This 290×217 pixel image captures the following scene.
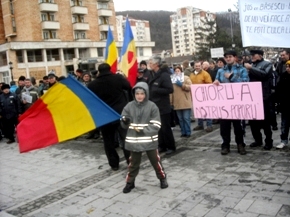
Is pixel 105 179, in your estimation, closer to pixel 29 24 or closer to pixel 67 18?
pixel 29 24

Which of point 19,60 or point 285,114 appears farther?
point 19,60

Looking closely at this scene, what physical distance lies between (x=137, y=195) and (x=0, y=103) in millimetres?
7581

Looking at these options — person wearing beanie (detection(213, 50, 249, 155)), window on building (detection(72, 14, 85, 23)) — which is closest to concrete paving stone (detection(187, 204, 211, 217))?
person wearing beanie (detection(213, 50, 249, 155))

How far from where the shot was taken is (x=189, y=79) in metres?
8.90

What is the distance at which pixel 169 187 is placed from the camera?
16.9 feet

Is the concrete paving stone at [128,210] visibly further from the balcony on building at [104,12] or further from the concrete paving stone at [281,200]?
the balcony on building at [104,12]

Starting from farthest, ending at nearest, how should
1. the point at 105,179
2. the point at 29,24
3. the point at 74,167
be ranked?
the point at 29,24 < the point at 74,167 < the point at 105,179

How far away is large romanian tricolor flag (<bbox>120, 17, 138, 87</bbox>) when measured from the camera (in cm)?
799

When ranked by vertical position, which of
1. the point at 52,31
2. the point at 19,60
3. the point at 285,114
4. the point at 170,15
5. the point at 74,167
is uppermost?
the point at 170,15

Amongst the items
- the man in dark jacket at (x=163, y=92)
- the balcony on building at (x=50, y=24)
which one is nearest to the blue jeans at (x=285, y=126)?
the man in dark jacket at (x=163, y=92)

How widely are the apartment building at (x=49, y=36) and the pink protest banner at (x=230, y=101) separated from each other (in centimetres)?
4063

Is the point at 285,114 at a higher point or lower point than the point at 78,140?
higher

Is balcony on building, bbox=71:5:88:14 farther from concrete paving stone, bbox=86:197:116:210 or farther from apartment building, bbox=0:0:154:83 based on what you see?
concrete paving stone, bbox=86:197:116:210

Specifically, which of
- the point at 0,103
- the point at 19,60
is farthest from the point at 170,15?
the point at 0,103
